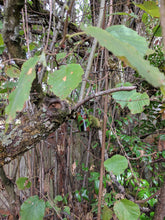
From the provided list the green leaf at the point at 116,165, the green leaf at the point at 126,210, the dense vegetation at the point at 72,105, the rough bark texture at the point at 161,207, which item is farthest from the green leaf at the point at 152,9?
the rough bark texture at the point at 161,207

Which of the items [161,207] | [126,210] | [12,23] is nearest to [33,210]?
[126,210]

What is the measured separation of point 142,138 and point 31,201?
2.93 feet

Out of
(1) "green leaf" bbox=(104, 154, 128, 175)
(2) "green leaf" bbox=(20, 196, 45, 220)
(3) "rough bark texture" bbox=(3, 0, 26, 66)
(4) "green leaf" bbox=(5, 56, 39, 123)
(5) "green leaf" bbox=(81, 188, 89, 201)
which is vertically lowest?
(5) "green leaf" bbox=(81, 188, 89, 201)

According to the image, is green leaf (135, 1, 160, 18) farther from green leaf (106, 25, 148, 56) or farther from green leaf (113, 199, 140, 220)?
green leaf (113, 199, 140, 220)

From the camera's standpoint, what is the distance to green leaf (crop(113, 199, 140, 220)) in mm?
609

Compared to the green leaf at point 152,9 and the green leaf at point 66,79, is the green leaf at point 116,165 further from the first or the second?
the green leaf at point 152,9

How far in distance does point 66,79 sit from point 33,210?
2.23ft

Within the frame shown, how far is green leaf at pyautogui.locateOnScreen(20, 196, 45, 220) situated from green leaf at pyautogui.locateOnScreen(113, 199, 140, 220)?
1.15 feet

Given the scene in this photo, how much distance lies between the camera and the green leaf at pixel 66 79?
38cm

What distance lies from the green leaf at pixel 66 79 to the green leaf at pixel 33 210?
0.63 metres

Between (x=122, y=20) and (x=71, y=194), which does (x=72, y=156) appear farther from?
(x=122, y=20)

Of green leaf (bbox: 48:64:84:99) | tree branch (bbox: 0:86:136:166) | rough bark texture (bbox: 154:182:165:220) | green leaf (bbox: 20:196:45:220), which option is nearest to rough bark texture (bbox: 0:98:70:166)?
tree branch (bbox: 0:86:136:166)

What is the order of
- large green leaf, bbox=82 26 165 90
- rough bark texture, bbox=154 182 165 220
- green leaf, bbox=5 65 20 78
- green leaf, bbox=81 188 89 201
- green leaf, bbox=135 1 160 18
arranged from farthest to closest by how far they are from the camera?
1. green leaf, bbox=81 188 89 201
2. rough bark texture, bbox=154 182 165 220
3. green leaf, bbox=5 65 20 78
4. green leaf, bbox=135 1 160 18
5. large green leaf, bbox=82 26 165 90

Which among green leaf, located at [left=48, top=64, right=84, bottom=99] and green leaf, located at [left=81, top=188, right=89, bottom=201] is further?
green leaf, located at [left=81, top=188, right=89, bottom=201]
